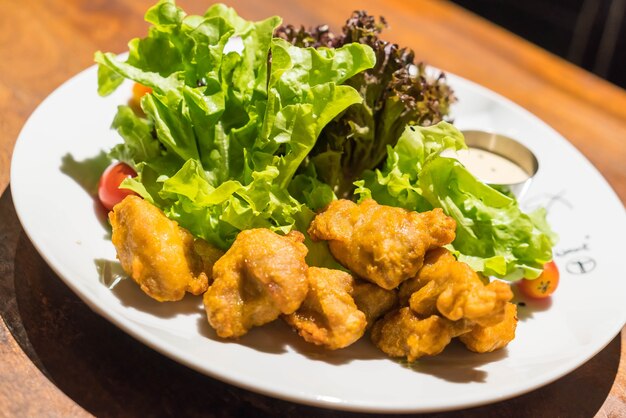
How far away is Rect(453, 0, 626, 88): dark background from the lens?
7.00 meters

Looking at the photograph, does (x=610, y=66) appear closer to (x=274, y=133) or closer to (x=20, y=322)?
(x=274, y=133)

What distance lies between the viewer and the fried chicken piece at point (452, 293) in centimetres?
233

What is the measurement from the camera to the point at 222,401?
2.36 metres

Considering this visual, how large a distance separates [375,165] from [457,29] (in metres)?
2.72

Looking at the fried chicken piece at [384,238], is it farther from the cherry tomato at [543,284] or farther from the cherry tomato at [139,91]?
the cherry tomato at [139,91]

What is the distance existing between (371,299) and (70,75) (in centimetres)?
250

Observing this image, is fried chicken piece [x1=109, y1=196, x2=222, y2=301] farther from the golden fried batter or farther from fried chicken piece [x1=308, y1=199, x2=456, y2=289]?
the golden fried batter

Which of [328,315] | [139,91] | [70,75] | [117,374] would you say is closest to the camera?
[117,374]

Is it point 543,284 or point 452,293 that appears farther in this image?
point 543,284

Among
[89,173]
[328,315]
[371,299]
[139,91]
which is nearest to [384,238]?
[371,299]

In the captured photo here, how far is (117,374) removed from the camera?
2357mm

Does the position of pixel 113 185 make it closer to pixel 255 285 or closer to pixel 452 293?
pixel 255 285

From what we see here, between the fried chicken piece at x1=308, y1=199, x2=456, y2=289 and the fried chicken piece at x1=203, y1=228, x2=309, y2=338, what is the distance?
24 cm

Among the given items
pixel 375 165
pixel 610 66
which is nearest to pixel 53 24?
pixel 375 165
